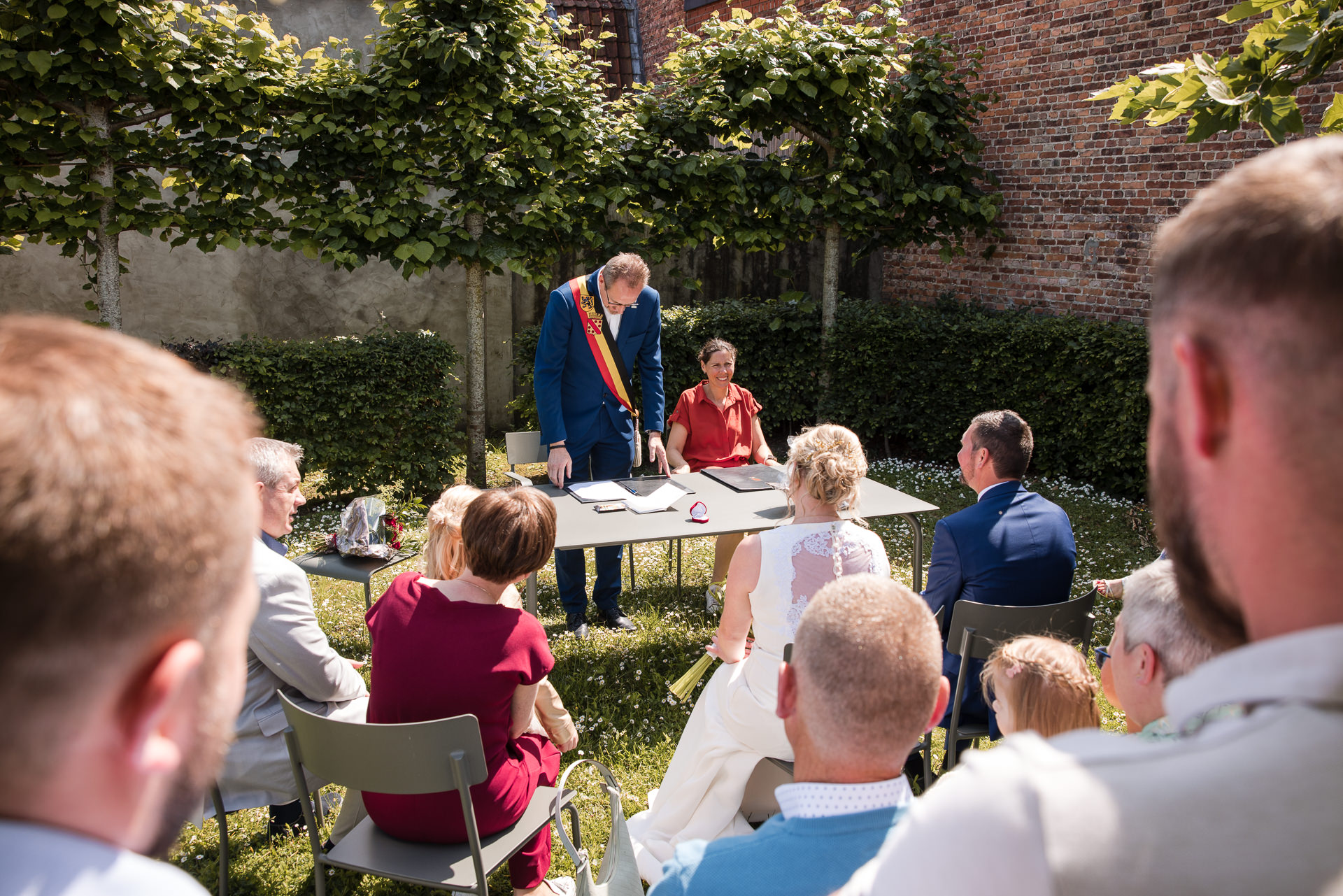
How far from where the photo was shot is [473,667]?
98.2 inches

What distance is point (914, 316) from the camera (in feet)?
29.1

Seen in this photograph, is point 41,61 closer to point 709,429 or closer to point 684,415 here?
point 684,415

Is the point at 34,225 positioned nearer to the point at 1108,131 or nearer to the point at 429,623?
the point at 429,623

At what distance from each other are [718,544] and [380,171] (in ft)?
13.3

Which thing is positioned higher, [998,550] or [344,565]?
[998,550]

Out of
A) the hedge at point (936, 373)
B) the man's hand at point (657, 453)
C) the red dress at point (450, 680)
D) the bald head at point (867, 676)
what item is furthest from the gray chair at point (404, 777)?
the hedge at point (936, 373)

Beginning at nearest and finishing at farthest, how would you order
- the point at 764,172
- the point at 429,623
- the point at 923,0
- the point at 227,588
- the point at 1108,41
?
the point at 227,588 < the point at 429,623 < the point at 1108,41 < the point at 764,172 < the point at 923,0

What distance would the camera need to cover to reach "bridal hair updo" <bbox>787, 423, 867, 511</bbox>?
3.24 meters

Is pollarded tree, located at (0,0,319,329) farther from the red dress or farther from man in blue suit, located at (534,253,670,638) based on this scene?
the red dress

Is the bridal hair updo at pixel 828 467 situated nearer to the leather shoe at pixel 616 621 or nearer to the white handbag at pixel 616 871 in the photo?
the white handbag at pixel 616 871

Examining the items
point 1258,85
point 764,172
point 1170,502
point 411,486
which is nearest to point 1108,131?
point 764,172

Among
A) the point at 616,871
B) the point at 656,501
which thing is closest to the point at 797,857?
the point at 616,871

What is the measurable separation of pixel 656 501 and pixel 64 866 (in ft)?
12.8

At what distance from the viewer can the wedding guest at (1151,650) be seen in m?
1.97
